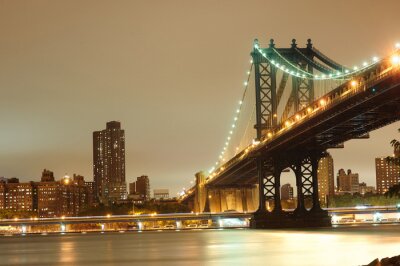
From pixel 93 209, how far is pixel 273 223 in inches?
4038

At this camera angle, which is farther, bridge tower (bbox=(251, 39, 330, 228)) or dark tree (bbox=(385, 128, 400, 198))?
bridge tower (bbox=(251, 39, 330, 228))

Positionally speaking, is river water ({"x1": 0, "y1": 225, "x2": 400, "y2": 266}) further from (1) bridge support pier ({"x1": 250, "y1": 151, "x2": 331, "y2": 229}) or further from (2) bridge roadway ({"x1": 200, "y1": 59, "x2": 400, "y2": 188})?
(1) bridge support pier ({"x1": 250, "y1": 151, "x2": 331, "y2": 229})

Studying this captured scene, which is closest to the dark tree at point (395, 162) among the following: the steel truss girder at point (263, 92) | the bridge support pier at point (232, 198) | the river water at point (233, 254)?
the river water at point (233, 254)

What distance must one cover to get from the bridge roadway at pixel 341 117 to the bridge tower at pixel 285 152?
1.41 m

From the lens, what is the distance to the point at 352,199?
586 ft

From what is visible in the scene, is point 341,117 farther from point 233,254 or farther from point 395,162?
point 395,162

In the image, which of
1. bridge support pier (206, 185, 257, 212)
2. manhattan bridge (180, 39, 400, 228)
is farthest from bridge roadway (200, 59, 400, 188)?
bridge support pier (206, 185, 257, 212)

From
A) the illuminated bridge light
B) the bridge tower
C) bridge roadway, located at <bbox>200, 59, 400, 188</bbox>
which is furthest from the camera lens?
the bridge tower

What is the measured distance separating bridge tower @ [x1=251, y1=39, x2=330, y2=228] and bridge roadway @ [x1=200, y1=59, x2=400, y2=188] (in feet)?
4.64

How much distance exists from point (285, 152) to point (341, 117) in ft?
72.0

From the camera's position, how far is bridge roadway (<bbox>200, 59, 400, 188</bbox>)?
53.9 m

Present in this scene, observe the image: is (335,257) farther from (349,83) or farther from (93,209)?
(93,209)

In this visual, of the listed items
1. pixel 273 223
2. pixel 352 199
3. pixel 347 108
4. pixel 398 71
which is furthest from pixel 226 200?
pixel 398 71

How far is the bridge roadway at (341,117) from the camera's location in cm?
5391
